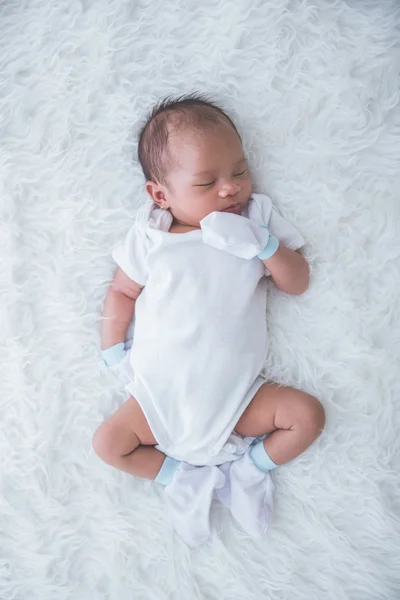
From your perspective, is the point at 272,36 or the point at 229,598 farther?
the point at 272,36

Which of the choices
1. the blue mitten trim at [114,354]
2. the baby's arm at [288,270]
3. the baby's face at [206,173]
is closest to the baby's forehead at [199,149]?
the baby's face at [206,173]

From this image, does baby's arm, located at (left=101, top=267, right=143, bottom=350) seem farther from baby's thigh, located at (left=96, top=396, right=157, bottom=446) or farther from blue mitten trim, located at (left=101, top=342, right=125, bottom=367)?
baby's thigh, located at (left=96, top=396, right=157, bottom=446)

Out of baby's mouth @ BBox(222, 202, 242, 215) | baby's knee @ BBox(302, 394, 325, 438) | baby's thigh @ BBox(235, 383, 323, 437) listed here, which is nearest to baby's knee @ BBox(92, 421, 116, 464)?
baby's thigh @ BBox(235, 383, 323, 437)

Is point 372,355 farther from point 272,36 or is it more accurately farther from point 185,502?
point 272,36

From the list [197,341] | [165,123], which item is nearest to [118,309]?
[197,341]

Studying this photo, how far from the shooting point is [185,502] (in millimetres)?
1610

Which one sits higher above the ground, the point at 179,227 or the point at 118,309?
the point at 179,227

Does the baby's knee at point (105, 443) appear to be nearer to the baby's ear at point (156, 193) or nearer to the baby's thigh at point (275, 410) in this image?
the baby's thigh at point (275, 410)

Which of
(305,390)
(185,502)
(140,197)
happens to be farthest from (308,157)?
(185,502)

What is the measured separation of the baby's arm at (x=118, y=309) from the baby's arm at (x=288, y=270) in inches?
13.1

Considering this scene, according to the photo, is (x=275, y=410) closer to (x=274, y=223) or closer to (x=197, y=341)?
(x=197, y=341)

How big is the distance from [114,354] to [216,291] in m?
0.30

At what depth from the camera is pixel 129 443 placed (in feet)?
5.27

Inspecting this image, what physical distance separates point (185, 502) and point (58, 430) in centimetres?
35
